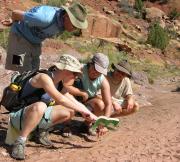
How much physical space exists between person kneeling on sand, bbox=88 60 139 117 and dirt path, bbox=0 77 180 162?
28 centimetres

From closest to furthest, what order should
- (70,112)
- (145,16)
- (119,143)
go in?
(70,112) < (119,143) < (145,16)

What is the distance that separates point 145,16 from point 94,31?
8.22 metres

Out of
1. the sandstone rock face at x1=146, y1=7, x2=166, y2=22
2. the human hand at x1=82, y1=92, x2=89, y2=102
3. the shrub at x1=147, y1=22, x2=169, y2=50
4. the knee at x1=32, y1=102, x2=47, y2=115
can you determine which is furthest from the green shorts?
the sandstone rock face at x1=146, y1=7, x2=166, y2=22

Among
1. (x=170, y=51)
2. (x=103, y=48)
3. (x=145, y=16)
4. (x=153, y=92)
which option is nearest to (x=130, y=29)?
(x=170, y=51)

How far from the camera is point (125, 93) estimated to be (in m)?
6.29

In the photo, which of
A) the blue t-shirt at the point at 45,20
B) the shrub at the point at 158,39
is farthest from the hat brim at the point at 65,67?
the shrub at the point at 158,39

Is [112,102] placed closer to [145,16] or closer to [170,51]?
[170,51]

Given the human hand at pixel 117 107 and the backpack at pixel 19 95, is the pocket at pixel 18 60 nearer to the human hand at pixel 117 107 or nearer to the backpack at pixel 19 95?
the backpack at pixel 19 95

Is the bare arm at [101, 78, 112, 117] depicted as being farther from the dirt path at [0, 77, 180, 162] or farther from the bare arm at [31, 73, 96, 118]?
the bare arm at [31, 73, 96, 118]

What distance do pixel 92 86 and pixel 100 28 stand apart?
1115 cm

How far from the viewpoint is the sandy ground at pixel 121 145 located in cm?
517

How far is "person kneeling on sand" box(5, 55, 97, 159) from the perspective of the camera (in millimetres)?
4969

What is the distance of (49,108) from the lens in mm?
5219

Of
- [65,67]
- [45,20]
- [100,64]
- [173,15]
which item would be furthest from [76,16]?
[173,15]
